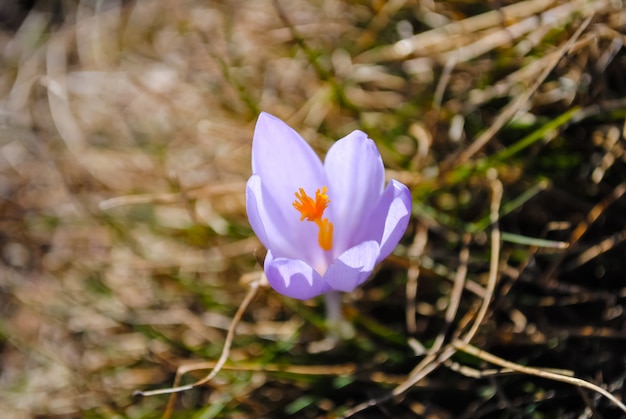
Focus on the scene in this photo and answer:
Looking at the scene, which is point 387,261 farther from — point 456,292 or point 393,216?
point 393,216

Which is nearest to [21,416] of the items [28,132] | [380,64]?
[28,132]

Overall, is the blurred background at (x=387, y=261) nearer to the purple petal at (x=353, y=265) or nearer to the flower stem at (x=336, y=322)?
the flower stem at (x=336, y=322)

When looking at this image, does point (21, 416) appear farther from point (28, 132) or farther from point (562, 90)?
point (562, 90)

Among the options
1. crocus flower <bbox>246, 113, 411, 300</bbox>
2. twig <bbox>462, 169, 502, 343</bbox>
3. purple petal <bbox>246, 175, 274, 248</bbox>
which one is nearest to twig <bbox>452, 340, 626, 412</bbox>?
twig <bbox>462, 169, 502, 343</bbox>

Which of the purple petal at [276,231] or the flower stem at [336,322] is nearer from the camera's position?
the purple petal at [276,231]

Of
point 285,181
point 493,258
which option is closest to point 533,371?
point 493,258

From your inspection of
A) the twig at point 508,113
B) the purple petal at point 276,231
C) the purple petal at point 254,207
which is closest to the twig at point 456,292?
the twig at point 508,113
